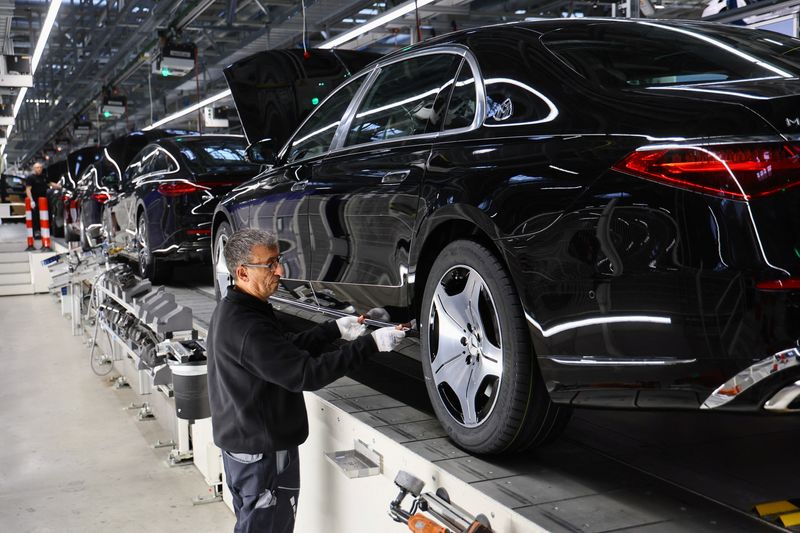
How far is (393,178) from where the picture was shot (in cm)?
279

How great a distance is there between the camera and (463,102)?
2.59 metres

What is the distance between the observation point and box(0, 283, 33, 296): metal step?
48.8ft

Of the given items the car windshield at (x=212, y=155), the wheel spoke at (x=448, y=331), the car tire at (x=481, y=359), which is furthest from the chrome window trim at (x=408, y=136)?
the car windshield at (x=212, y=155)

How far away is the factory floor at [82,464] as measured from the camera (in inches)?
193

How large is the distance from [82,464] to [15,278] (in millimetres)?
10276

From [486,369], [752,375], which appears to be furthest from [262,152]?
[752,375]

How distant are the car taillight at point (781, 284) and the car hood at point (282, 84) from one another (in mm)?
3524

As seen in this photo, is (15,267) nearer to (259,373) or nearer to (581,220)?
(259,373)

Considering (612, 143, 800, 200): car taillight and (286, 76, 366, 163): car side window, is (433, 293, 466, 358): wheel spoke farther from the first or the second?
(286, 76, 366, 163): car side window

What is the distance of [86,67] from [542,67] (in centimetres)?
2050

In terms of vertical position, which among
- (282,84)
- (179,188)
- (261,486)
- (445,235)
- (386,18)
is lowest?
(261,486)

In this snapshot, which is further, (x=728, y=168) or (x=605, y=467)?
(x=605, y=467)

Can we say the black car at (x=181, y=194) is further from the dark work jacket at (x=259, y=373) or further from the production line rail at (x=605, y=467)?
the dark work jacket at (x=259, y=373)

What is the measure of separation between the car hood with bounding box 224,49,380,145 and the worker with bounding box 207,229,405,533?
210 centimetres
